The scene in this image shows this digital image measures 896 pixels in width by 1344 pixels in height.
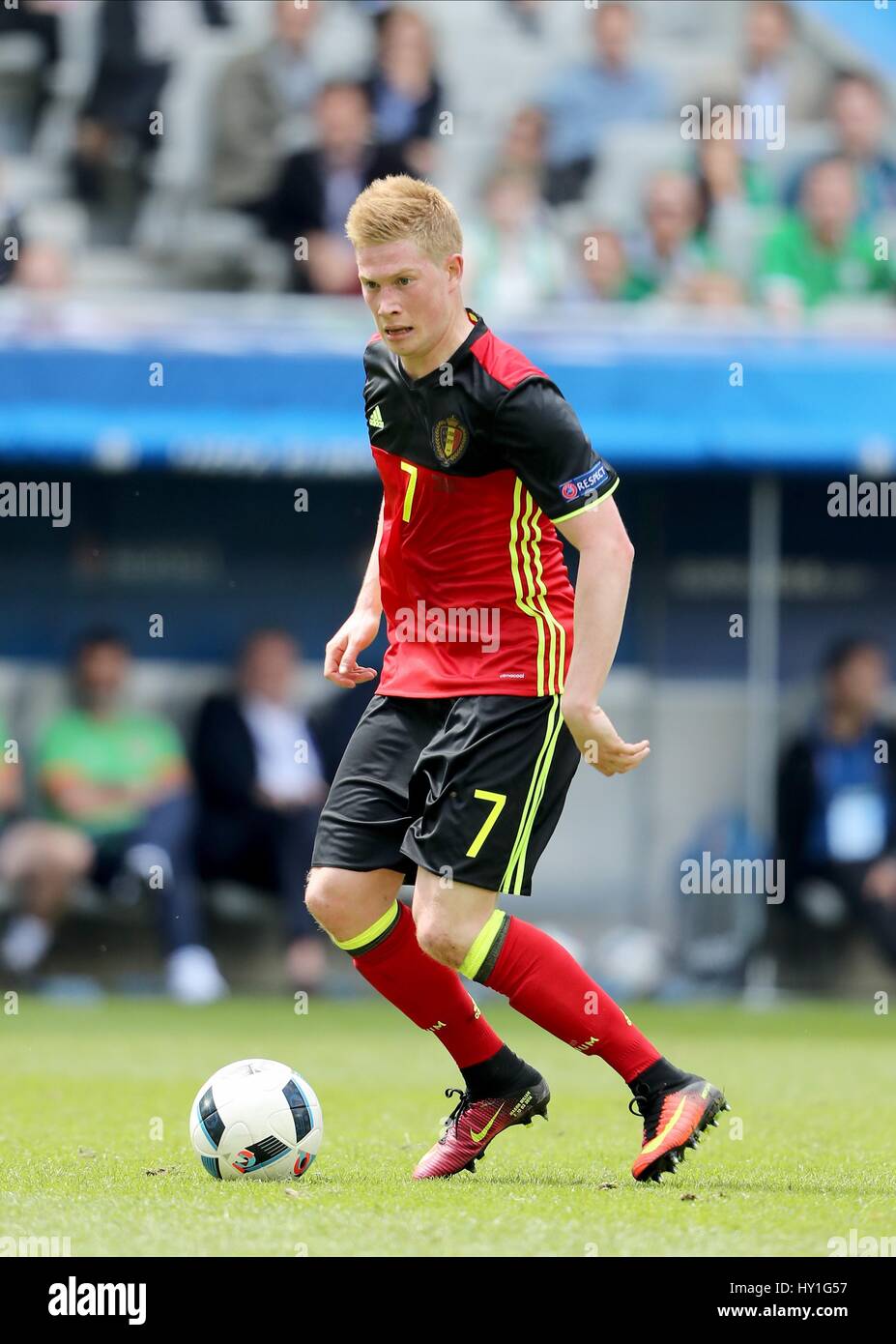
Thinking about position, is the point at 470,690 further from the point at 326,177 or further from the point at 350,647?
the point at 326,177

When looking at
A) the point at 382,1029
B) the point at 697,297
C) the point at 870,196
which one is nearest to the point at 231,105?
the point at 697,297

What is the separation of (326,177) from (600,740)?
737 centimetres

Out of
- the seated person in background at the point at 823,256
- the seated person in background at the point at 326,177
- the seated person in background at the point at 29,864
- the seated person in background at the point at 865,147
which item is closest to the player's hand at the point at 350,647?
the seated person in background at the point at 29,864

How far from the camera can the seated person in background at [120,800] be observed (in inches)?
377

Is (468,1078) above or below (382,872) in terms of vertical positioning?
below

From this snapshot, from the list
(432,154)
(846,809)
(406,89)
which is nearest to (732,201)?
(432,154)

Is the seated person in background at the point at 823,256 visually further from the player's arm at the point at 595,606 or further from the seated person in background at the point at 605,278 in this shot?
the player's arm at the point at 595,606

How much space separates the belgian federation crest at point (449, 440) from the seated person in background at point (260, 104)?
704cm

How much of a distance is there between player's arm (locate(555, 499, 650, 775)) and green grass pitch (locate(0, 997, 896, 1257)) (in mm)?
902

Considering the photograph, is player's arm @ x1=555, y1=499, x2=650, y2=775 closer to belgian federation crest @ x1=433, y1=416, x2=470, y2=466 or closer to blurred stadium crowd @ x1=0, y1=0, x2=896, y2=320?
belgian federation crest @ x1=433, y1=416, x2=470, y2=466

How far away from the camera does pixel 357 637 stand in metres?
4.79

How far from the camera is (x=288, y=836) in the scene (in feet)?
32.0

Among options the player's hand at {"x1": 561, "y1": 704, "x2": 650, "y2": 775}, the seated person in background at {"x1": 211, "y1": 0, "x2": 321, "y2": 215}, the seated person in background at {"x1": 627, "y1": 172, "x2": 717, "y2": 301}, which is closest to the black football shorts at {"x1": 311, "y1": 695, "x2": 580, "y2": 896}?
the player's hand at {"x1": 561, "y1": 704, "x2": 650, "y2": 775}
